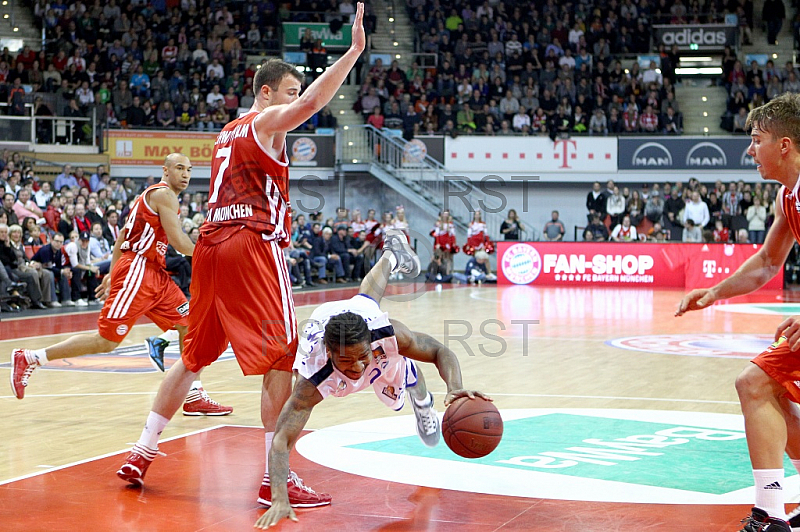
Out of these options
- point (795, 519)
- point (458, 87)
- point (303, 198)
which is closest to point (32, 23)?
point (303, 198)

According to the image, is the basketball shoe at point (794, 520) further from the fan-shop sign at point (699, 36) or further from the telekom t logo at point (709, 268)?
the fan-shop sign at point (699, 36)

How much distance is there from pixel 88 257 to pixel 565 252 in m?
10.6

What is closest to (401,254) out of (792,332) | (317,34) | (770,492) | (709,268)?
(792,332)

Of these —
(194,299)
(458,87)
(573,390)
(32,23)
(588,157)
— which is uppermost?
(32,23)

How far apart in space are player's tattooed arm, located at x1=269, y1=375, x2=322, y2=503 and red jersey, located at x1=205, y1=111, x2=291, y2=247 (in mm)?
819

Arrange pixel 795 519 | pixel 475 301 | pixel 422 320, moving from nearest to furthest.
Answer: pixel 795 519, pixel 422 320, pixel 475 301

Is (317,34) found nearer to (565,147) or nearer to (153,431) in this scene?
(565,147)

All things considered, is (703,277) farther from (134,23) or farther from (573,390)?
(134,23)

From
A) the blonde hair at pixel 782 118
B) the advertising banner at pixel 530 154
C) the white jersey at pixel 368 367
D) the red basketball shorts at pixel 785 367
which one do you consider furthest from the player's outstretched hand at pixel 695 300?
the advertising banner at pixel 530 154

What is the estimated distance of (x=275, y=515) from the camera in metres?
3.89

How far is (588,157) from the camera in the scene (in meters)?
25.6

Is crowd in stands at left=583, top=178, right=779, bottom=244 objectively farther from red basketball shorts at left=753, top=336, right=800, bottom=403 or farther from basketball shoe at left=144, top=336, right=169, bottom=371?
red basketball shorts at left=753, top=336, right=800, bottom=403

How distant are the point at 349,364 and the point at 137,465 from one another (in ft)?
4.29

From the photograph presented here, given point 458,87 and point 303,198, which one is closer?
point 303,198
